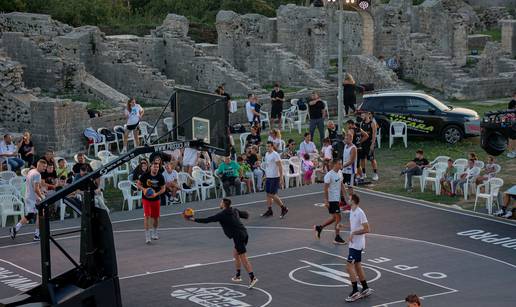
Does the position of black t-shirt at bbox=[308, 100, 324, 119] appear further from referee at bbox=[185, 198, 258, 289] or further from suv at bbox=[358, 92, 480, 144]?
referee at bbox=[185, 198, 258, 289]

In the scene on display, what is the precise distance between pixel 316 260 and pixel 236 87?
749 inches

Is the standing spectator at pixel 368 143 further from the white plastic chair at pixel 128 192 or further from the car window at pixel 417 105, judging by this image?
the white plastic chair at pixel 128 192

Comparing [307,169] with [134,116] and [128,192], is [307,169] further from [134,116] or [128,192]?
[134,116]

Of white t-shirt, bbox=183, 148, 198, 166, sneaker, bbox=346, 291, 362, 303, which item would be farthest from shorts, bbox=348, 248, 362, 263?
white t-shirt, bbox=183, 148, 198, 166

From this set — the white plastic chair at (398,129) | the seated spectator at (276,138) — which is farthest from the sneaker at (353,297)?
the white plastic chair at (398,129)

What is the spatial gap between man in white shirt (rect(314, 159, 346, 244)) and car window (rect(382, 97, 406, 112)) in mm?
10958

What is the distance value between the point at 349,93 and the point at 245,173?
34.9 feet

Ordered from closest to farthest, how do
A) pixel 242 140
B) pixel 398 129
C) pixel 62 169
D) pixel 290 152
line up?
pixel 62 169
pixel 290 152
pixel 242 140
pixel 398 129

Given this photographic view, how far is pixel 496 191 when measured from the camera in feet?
89.2

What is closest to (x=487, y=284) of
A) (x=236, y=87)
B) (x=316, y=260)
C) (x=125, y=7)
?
(x=316, y=260)

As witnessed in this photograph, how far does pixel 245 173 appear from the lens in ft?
97.1

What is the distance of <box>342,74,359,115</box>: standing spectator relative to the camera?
39.0 m

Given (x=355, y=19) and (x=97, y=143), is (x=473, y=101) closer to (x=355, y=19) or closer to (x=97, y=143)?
(x=355, y=19)

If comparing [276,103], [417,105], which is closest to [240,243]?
[417,105]
